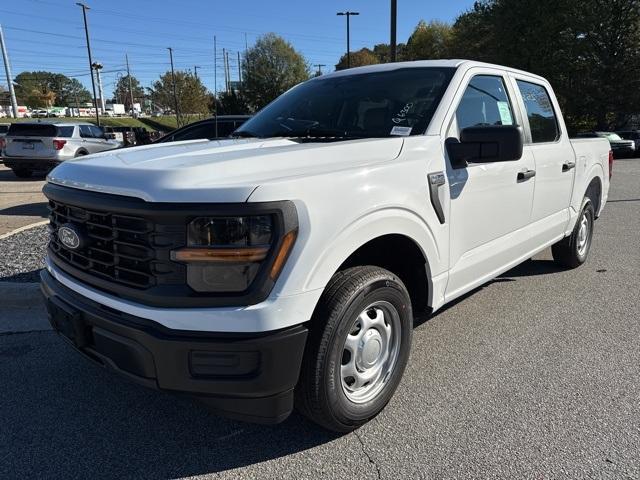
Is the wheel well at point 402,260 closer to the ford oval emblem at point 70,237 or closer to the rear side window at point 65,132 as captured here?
the ford oval emblem at point 70,237

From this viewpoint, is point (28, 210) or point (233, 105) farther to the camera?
point (233, 105)

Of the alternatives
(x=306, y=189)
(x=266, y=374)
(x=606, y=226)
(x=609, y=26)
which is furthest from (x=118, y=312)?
(x=609, y=26)

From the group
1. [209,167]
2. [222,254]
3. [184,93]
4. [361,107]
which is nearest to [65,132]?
[361,107]

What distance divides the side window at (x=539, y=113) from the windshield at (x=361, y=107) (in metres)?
1.14

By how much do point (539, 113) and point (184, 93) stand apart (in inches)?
2264

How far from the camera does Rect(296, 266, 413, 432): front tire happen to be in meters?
2.31

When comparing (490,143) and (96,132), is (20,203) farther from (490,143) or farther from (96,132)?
(490,143)

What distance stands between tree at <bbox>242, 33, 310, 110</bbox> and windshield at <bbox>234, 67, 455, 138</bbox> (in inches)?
2136

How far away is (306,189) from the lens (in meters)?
2.17

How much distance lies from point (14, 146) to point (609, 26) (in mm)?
34031

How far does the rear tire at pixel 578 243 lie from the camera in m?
5.36

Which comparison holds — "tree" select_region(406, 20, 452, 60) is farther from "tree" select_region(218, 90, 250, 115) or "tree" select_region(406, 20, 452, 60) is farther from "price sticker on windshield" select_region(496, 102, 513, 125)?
"price sticker on windshield" select_region(496, 102, 513, 125)

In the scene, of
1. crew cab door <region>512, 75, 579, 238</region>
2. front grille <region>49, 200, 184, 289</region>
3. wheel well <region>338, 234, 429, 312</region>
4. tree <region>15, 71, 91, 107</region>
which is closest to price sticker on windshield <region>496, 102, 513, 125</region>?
crew cab door <region>512, 75, 579, 238</region>

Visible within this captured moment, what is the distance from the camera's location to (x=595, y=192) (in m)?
Answer: 5.79
